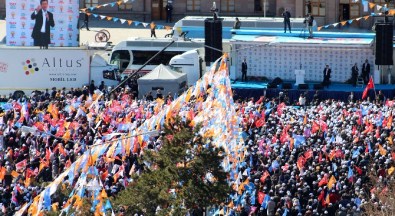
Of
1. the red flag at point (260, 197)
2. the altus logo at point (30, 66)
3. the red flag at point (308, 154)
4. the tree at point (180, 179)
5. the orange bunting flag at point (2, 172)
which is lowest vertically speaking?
the red flag at point (260, 197)

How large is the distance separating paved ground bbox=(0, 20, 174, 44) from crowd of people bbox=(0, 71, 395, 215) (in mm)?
14134

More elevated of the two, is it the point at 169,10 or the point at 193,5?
the point at 193,5

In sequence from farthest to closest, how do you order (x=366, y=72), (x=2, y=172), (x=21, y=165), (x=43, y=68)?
(x=43, y=68) → (x=366, y=72) → (x=21, y=165) → (x=2, y=172)

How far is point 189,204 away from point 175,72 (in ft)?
73.3

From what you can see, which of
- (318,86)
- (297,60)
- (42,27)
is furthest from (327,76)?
(42,27)

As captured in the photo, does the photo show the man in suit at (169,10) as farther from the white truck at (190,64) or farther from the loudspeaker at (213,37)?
the loudspeaker at (213,37)

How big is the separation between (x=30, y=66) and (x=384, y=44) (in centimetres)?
1369

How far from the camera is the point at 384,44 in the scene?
193 ft

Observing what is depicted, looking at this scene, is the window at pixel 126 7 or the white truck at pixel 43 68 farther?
the window at pixel 126 7

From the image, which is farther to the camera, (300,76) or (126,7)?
(126,7)

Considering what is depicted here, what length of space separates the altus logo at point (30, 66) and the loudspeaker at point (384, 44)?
13.2m

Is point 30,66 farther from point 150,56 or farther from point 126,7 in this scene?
point 126,7

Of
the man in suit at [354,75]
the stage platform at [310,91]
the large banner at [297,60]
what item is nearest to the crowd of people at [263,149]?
the stage platform at [310,91]

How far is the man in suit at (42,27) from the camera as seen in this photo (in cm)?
6169
